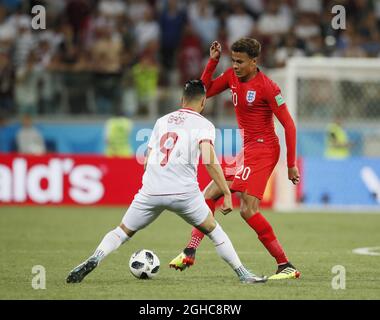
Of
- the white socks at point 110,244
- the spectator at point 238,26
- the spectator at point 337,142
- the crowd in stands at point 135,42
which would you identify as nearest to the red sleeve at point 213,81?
the white socks at point 110,244

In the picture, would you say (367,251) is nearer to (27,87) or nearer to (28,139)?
(28,139)

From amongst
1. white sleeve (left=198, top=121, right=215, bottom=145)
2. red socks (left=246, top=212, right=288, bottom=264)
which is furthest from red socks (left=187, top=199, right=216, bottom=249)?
white sleeve (left=198, top=121, right=215, bottom=145)

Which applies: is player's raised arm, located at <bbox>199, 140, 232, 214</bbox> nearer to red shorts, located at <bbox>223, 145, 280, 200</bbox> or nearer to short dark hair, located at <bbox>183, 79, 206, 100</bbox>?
short dark hair, located at <bbox>183, 79, 206, 100</bbox>

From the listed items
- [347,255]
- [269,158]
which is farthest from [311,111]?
[269,158]

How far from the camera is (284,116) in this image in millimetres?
9375

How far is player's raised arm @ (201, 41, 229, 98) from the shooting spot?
31.9 ft

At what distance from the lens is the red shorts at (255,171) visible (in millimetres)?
9508

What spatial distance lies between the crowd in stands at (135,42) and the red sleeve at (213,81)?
10.7 meters

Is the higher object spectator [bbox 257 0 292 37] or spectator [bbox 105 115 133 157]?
spectator [bbox 257 0 292 37]

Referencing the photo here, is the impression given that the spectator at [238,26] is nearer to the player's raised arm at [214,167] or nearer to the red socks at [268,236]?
the red socks at [268,236]

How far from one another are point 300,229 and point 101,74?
6982mm

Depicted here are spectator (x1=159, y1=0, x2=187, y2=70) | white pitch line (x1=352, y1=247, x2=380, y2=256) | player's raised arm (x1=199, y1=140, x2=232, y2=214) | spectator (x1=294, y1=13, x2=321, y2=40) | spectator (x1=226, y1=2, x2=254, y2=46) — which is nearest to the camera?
player's raised arm (x1=199, y1=140, x2=232, y2=214)

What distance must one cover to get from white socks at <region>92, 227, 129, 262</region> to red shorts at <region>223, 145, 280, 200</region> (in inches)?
55.5

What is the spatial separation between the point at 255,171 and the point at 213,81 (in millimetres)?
1103
